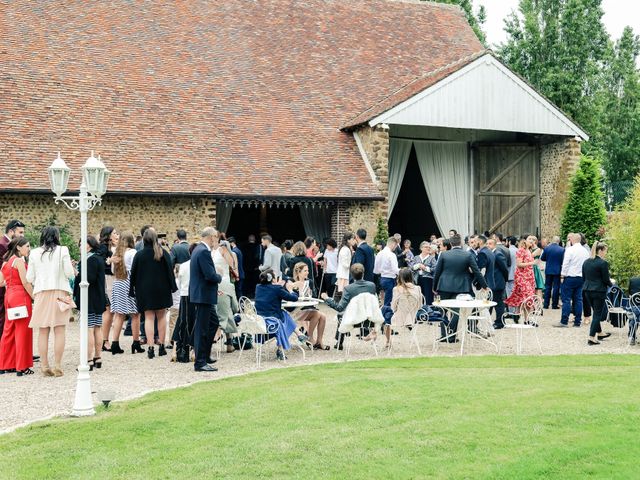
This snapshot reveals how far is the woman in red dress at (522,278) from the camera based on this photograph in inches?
549

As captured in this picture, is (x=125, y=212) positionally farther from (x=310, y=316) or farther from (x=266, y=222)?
(x=310, y=316)

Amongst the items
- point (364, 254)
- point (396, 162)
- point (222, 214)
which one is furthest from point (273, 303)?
point (396, 162)

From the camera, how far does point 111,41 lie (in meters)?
20.8

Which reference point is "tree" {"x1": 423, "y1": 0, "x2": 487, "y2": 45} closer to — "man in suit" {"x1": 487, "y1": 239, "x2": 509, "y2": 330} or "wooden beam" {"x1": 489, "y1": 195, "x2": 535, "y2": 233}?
"wooden beam" {"x1": 489, "y1": 195, "x2": 535, "y2": 233}

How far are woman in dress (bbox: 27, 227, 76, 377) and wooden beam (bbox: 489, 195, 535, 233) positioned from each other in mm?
15309

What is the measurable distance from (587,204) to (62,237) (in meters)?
12.7

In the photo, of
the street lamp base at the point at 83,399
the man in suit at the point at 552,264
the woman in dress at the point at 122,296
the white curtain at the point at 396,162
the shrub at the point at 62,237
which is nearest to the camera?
the street lamp base at the point at 83,399

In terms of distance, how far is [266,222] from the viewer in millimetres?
21688

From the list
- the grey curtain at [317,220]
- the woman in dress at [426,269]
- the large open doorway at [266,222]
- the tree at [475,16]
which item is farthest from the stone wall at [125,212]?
the tree at [475,16]

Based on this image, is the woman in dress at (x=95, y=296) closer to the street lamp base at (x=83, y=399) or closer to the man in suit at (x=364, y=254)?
the street lamp base at (x=83, y=399)

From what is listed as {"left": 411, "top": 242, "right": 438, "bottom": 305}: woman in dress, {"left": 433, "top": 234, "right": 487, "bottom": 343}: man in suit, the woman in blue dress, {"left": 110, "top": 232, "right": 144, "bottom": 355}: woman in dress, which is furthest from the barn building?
the woman in blue dress

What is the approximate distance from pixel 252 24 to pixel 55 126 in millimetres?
7677

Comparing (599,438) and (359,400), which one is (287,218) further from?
(599,438)

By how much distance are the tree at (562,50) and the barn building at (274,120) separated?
20.3 feet
